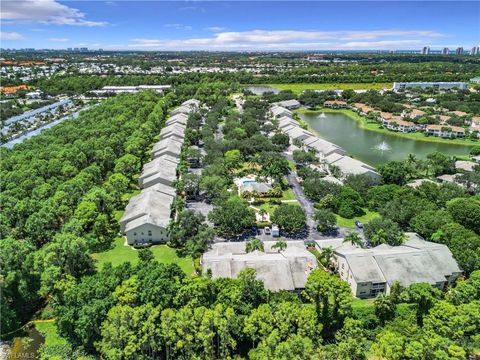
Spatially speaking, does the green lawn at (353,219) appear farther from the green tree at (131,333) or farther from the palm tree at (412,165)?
the green tree at (131,333)

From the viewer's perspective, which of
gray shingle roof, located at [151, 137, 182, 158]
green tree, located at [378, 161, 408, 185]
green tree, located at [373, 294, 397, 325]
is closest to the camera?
green tree, located at [373, 294, 397, 325]

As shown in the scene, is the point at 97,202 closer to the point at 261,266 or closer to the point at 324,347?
the point at 261,266

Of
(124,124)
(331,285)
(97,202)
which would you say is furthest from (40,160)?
(331,285)

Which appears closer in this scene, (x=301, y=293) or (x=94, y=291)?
(x=94, y=291)

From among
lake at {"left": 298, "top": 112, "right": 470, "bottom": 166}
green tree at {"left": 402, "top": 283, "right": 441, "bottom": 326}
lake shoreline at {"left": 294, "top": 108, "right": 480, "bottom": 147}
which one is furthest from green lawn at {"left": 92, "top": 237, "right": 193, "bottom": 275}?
lake shoreline at {"left": 294, "top": 108, "right": 480, "bottom": 147}

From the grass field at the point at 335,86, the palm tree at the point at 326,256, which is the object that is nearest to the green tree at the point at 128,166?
the palm tree at the point at 326,256

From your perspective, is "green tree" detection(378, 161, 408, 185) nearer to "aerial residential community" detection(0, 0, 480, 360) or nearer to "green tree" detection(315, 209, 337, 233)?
"aerial residential community" detection(0, 0, 480, 360)
